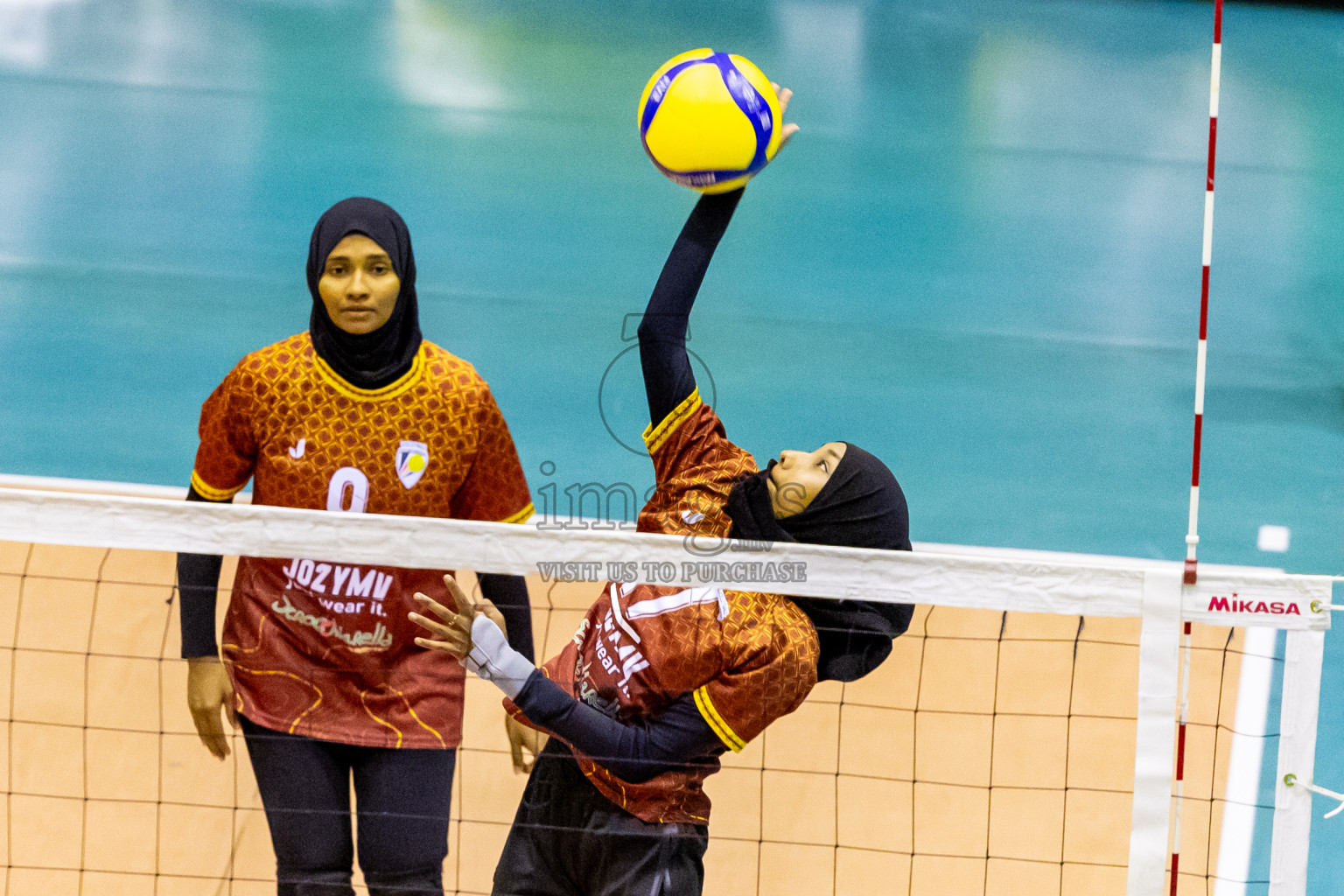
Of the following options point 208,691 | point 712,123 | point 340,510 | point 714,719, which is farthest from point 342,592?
point 712,123

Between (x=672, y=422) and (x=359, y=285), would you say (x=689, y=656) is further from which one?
(x=359, y=285)

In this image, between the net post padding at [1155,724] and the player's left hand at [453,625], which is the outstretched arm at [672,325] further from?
the net post padding at [1155,724]

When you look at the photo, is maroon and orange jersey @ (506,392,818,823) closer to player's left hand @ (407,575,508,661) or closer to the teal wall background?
player's left hand @ (407,575,508,661)

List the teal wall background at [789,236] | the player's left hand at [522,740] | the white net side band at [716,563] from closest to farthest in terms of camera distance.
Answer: the white net side band at [716,563] → the player's left hand at [522,740] → the teal wall background at [789,236]

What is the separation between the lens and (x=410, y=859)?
3195mm

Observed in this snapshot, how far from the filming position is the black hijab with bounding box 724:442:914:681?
3049 millimetres

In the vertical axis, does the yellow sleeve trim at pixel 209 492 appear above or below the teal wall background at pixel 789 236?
below

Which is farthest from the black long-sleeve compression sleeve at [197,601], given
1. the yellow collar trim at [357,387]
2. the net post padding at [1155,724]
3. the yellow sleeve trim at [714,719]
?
the net post padding at [1155,724]

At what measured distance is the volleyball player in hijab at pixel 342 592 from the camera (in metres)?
3.14

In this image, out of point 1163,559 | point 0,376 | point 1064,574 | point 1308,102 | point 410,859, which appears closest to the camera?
A: point 1064,574

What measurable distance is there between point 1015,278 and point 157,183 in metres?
5.66

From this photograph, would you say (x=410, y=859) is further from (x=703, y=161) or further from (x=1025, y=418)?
(x=1025, y=418)

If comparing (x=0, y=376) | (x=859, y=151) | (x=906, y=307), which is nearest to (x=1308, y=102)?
(x=859, y=151)

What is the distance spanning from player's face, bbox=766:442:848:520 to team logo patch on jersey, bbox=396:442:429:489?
2.66 feet
